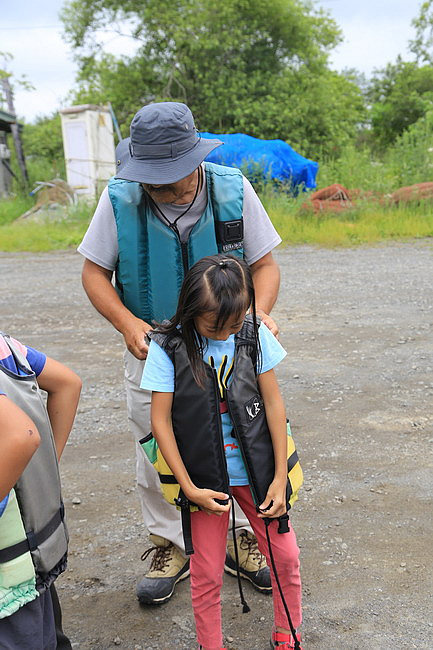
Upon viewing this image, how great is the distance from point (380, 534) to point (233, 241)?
1435 millimetres

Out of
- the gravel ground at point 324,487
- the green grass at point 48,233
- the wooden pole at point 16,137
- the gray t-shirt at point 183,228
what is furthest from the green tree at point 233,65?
the gray t-shirt at point 183,228

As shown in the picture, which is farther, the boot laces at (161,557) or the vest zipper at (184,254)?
the boot laces at (161,557)

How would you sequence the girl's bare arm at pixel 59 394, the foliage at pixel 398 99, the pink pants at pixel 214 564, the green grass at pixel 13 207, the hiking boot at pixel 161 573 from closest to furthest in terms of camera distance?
1. the girl's bare arm at pixel 59 394
2. the pink pants at pixel 214 564
3. the hiking boot at pixel 161 573
4. the green grass at pixel 13 207
5. the foliage at pixel 398 99

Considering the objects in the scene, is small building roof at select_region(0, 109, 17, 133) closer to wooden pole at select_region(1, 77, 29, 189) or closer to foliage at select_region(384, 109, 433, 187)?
wooden pole at select_region(1, 77, 29, 189)

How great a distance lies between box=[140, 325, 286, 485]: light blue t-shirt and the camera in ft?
6.60

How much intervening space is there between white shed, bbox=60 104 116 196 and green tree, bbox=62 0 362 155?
3.92m

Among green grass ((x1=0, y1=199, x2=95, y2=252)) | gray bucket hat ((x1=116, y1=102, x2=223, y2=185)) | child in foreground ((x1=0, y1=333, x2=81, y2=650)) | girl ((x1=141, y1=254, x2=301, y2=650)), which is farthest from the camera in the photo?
green grass ((x1=0, y1=199, x2=95, y2=252))

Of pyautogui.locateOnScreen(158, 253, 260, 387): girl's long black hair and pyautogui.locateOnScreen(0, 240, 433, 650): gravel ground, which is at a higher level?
pyautogui.locateOnScreen(158, 253, 260, 387): girl's long black hair

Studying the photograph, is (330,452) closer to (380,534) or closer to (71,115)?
(380,534)

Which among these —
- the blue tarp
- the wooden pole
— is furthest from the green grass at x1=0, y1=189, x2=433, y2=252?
the wooden pole

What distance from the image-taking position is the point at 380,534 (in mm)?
2902

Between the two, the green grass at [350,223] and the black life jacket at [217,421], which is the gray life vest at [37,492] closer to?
the black life jacket at [217,421]

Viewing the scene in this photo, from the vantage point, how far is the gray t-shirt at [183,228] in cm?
238

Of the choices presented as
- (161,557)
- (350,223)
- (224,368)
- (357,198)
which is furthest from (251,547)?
(357,198)
